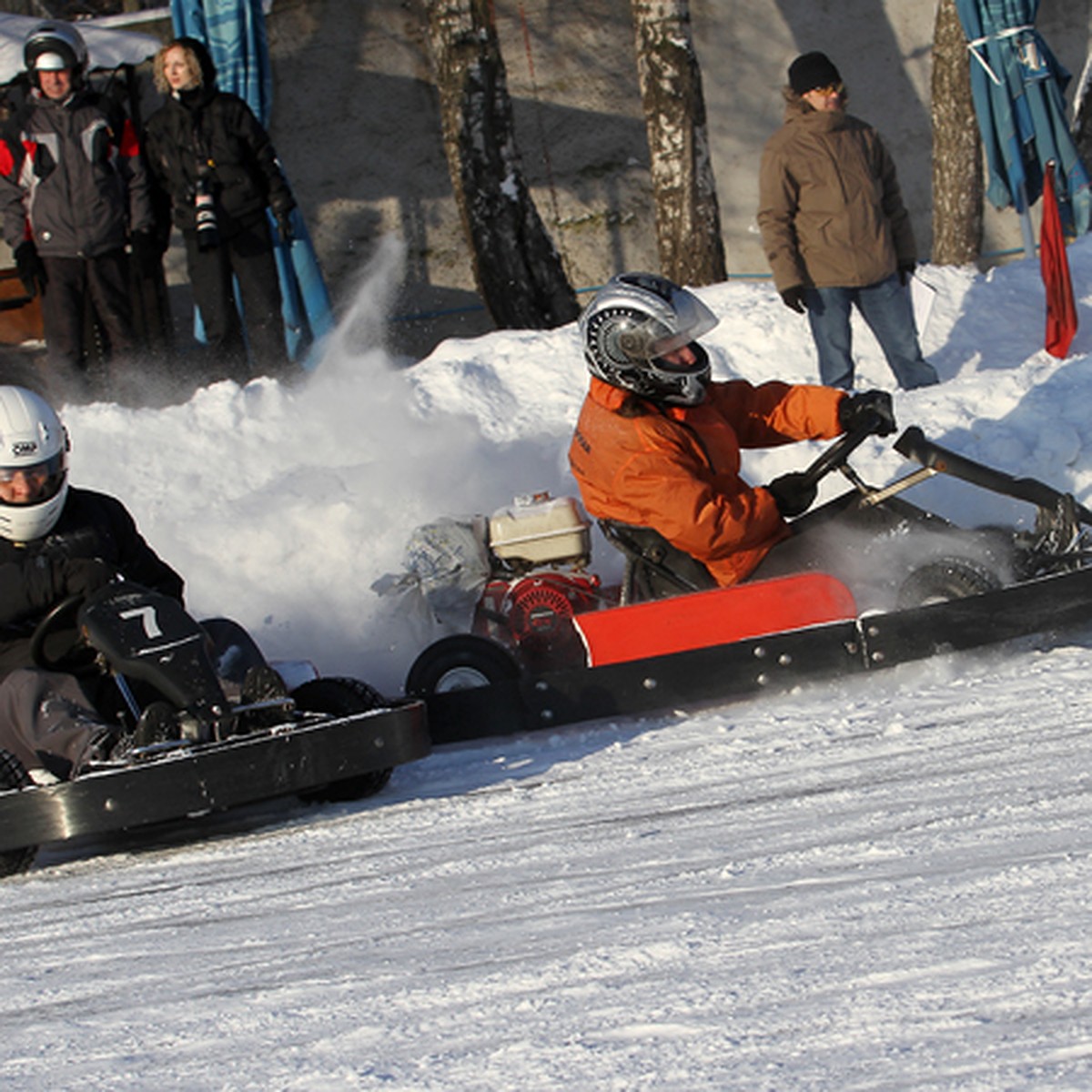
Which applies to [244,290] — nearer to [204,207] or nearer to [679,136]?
[204,207]

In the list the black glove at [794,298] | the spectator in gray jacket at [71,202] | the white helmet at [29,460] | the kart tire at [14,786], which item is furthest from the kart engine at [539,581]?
the spectator in gray jacket at [71,202]

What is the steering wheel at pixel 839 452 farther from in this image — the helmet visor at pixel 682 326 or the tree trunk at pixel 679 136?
the tree trunk at pixel 679 136

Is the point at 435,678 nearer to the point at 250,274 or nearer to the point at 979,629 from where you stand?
the point at 979,629

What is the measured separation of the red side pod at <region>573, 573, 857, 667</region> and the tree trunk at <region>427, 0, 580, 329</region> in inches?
188

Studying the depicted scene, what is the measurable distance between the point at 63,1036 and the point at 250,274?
6.34m

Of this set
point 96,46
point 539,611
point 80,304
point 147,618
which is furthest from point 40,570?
point 96,46

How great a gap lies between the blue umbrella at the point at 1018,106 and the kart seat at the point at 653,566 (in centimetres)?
447

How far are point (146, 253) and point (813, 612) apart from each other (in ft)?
16.6

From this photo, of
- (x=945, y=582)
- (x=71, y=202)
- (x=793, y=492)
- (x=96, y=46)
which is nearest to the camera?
(x=945, y=582)

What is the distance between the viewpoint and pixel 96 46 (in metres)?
10.8

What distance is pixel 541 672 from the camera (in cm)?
605

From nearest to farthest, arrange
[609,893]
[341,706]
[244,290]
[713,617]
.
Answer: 1. [609,893]
2. [341,706]
3. [713,617]
4. [244,290]


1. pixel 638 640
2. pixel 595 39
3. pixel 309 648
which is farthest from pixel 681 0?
pixel 638 640

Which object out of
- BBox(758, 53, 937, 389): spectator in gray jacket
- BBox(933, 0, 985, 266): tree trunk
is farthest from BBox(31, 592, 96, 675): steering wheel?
BBox(933, 0, 985, 266): tree trunk
